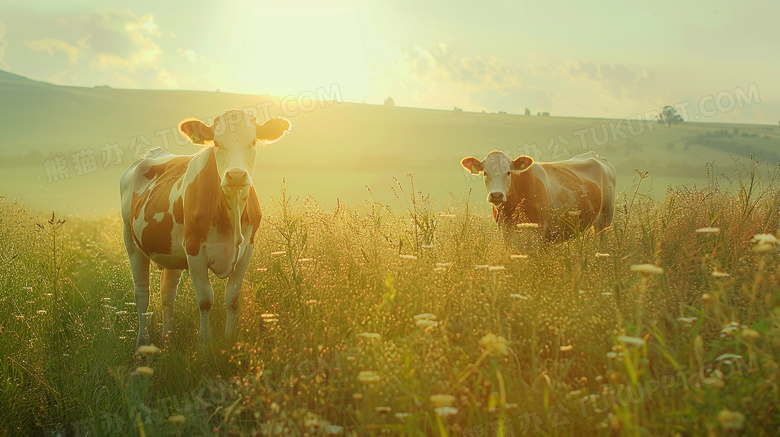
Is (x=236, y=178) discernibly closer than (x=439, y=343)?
No

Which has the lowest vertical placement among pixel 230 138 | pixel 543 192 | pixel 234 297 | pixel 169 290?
pixel 234 297

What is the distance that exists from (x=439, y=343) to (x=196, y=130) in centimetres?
321

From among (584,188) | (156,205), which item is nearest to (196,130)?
(156,205)

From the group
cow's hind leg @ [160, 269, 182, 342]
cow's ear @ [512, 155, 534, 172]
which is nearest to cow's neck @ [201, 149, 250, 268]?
cow's hind leg @ [160, 269, 182, 342]

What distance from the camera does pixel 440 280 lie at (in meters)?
4.88

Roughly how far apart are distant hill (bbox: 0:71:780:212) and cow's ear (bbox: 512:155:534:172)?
20352 mm

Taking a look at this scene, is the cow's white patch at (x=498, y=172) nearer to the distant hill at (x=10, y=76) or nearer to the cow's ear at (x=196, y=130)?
the cow's ear at (x=196, y=130)

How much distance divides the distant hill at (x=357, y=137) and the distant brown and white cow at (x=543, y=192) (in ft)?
63.3

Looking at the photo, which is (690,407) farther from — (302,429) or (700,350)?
(302,429)

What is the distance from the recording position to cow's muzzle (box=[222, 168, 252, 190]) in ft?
16.1

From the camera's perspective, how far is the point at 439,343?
367cm

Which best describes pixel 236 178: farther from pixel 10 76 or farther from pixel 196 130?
pixel 10 76

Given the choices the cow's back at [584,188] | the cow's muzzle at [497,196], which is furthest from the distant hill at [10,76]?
the cow's muzzle at [497,196]

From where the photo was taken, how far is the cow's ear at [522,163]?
8552 mm
